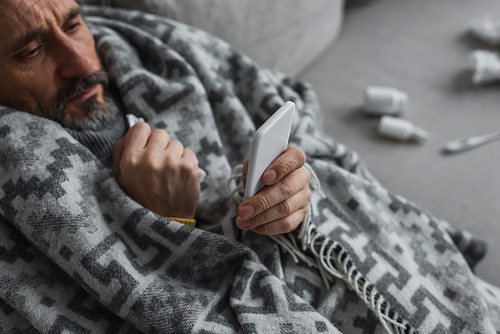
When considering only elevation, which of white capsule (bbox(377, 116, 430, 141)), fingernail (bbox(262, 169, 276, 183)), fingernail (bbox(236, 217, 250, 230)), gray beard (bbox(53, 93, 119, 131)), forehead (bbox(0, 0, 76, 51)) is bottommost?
white capsule (bbox(377, 116, 430, 141))

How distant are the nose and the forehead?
45mm

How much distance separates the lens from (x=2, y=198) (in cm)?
54

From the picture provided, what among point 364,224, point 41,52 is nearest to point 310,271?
point 364,224

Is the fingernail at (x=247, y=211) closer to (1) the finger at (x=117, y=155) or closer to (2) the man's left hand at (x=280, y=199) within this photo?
(2) the man's left hand at (x=280, y=199)

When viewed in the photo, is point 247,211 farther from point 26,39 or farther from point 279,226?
point 26,39

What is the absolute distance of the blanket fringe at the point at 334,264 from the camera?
562 mm

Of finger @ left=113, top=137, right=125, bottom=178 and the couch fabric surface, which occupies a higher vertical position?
finger @ left=113, top=137, right=125, bottom=178

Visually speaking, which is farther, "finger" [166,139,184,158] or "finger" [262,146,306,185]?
"finger" [166,139,184,158]

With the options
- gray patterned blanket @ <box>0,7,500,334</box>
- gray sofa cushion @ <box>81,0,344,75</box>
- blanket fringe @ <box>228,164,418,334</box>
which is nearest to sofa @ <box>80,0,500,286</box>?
gray sofa cushion @ <box>81,0,344,75</box>

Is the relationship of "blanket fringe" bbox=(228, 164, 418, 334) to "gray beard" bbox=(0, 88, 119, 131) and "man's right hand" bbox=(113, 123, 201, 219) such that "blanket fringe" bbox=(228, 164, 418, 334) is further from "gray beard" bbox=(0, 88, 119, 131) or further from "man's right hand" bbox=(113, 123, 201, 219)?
"gray beard" bbox=(0, 88, 119, 131)

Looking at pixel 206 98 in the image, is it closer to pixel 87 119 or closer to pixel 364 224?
pixel 87 119

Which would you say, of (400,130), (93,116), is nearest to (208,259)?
(93,116)

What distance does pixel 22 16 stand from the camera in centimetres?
58

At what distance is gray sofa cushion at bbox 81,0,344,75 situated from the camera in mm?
928
